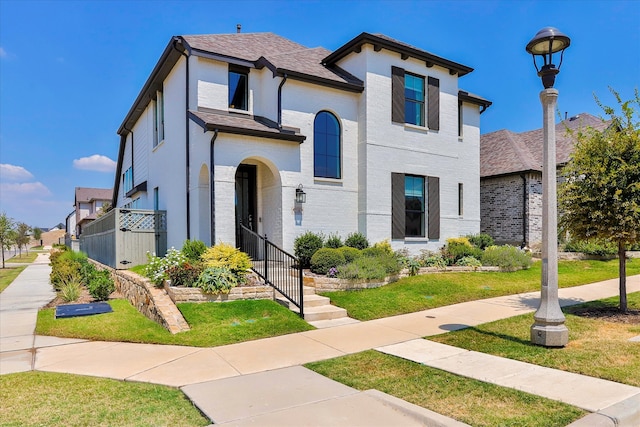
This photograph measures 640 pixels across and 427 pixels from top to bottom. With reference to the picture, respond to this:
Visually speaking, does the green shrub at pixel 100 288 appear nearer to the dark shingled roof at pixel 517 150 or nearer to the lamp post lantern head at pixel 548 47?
the lamp post lantern head at pixel 548 47

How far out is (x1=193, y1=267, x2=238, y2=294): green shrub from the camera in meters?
8.37

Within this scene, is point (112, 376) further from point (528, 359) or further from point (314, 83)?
point (314, 83)

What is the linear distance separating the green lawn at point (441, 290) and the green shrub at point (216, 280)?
2348 millimetres

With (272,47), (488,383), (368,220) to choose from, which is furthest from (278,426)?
(272,47)

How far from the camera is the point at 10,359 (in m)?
6.26

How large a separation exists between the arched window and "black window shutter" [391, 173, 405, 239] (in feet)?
6.29

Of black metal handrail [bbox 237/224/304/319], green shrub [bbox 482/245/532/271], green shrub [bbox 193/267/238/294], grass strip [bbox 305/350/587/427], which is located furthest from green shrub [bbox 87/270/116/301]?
green shrub [bbox 482/245/532/271]

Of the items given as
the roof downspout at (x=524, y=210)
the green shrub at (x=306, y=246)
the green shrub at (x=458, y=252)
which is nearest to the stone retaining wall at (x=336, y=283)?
the green shrub at (x=306, y=246)

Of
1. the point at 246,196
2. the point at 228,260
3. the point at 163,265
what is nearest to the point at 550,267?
the point at 228,260

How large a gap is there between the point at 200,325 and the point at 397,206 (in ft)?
27.2

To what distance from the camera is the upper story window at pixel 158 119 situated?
619 inches

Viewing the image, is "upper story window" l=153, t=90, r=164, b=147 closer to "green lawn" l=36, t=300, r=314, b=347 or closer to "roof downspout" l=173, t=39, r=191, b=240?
"roof downspout" l=173, t=39, r=191, b=240

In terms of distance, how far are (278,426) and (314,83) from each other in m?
10.9

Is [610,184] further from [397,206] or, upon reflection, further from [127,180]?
[127,180]
